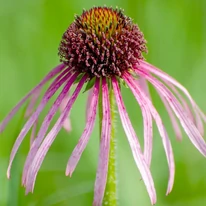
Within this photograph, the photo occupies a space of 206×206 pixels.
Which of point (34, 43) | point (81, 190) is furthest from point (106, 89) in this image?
point (34, 43)

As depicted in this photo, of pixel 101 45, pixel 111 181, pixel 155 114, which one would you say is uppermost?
pixel 101 45

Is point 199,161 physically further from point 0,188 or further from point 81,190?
point 0,188

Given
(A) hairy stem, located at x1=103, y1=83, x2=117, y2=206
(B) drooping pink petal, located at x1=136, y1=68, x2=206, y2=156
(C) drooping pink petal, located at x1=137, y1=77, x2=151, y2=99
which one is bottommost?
(A) hairy stem, located at x1=103, y1=83, x2=117, y2=206

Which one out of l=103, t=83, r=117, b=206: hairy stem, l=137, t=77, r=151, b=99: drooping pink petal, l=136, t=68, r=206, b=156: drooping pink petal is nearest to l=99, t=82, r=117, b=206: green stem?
l=103, t=83, r=117, b=206: hairy stem

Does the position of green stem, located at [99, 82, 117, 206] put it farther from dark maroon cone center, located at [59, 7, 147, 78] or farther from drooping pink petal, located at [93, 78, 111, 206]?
dark maroon cone center, located at [59, 7, 147, 78]

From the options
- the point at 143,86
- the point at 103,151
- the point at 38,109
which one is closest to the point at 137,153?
the point at 103,151

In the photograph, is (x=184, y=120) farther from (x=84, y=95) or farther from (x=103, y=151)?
(x=84, y=95)
